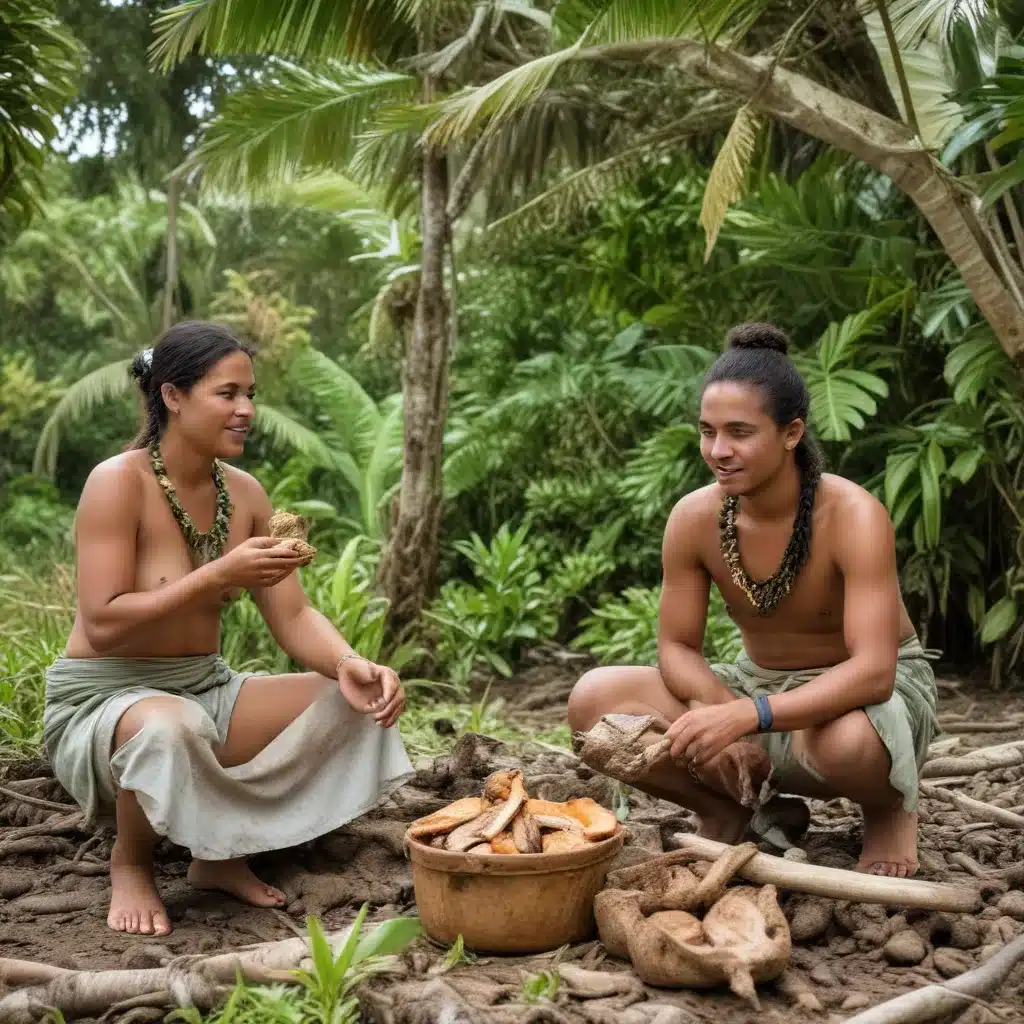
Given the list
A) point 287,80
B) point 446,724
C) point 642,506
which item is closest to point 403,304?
point 287,80

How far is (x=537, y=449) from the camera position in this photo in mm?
9234

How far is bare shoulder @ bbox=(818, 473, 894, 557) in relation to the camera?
10.2 ft

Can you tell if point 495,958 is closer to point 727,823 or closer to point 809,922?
point 809,922

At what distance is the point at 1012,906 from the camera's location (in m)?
3.01

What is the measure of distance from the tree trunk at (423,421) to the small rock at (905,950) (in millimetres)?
4022

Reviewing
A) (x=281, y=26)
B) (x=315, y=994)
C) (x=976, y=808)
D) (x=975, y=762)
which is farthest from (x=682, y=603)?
(x=281, y=26)

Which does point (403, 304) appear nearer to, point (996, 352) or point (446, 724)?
point (446, 724)

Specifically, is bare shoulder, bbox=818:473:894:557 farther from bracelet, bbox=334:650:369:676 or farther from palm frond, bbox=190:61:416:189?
palm frond, bbox=190:61:416:189

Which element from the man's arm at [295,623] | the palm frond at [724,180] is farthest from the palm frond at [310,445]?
the man's arm at [295,623]

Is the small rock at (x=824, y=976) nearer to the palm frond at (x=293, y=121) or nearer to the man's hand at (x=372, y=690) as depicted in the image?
the man's hand at (x=372, y=690)

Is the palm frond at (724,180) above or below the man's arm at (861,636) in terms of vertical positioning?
above

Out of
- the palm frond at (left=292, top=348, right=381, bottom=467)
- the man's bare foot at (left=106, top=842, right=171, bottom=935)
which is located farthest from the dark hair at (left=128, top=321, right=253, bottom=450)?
the palm frond at (left=292, top=348, right=381, bottom=467)

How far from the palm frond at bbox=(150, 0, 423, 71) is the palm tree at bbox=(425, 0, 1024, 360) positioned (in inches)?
34.1

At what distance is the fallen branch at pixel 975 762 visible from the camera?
4.47 metres
